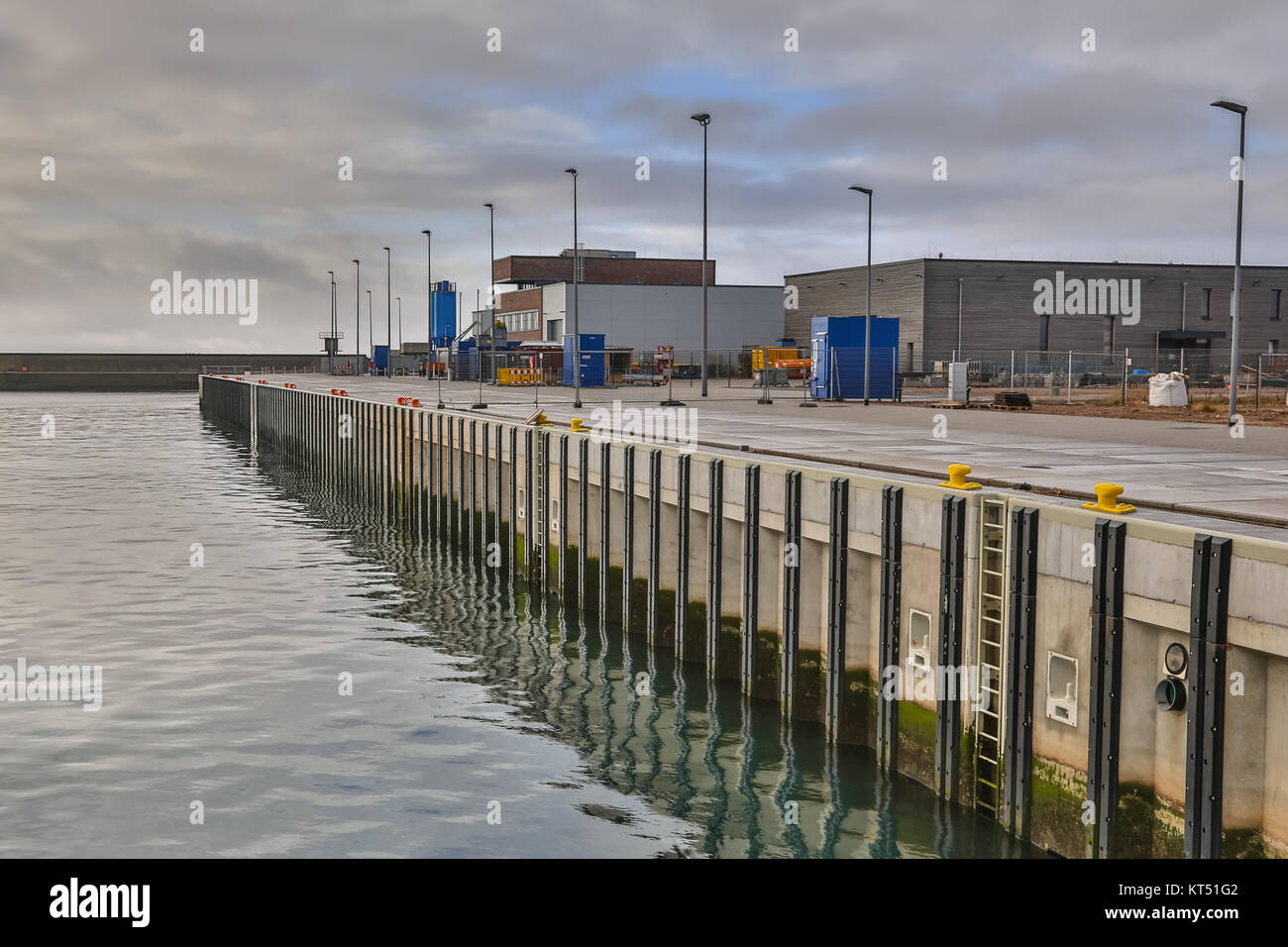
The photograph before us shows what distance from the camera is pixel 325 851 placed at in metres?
12.2

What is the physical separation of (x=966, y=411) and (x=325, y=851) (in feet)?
120

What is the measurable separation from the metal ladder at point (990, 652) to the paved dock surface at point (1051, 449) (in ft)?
8.32

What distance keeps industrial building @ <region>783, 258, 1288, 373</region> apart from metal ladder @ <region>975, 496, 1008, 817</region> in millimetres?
81241

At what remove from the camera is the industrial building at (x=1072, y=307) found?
95.9 meters

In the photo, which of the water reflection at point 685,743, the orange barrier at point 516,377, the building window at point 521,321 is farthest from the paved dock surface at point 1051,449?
the building window at point 521,321

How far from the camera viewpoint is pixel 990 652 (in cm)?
1249

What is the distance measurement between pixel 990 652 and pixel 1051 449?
14.0m

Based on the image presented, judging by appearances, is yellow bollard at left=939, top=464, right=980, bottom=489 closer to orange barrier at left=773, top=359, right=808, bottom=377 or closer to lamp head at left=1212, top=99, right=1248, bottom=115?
lamp head at left=1212, top=99, right=1248, bottom=115

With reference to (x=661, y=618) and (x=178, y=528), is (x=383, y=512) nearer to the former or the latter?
(x=178, y=528)

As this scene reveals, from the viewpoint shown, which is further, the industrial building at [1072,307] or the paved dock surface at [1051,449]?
the industrial building at [1072,307]

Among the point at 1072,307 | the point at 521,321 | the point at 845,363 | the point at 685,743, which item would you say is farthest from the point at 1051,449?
the point at 521,321

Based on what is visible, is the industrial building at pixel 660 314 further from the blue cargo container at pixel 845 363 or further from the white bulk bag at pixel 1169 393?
the white bulk bag at pixel 1169 393

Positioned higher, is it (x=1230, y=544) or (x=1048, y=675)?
(x=1230, y=544)
